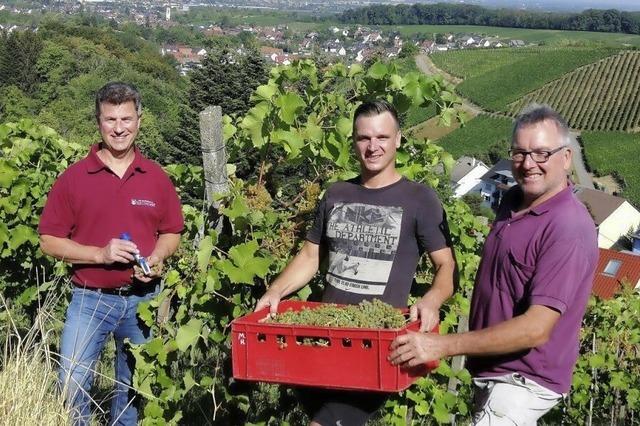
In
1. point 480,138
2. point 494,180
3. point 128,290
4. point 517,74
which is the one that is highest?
point 128,290

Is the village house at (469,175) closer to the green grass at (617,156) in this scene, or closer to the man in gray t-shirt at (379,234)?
the green grass at (617,156)

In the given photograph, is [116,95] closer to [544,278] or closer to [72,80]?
[544,278]

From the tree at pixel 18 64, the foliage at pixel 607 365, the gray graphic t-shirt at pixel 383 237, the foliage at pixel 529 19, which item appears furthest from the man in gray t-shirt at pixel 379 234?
the foliage at pixel 529 19

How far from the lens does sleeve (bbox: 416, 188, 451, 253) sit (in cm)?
279

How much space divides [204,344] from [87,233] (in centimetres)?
70

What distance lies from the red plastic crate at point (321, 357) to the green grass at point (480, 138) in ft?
183

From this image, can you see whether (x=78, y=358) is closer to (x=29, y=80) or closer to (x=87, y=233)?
(x=87, y=233)

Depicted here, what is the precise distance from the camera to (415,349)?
2352 mm

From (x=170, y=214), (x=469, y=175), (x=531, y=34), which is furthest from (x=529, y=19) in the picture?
(x=170, y=214)

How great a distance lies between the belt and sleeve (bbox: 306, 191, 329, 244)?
858mm

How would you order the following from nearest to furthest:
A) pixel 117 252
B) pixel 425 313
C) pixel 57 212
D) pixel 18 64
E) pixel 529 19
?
pixel 425 313
pixel 117 252
pixel 57 212
pixel 18 64
pixel 529 19

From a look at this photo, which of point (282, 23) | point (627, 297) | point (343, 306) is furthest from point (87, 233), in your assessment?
point (282, 23)

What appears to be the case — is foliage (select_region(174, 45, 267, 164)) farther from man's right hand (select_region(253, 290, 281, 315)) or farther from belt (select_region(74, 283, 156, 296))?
man's right hand (select_region(253, 290, 281, 315))

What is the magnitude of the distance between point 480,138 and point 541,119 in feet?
199
